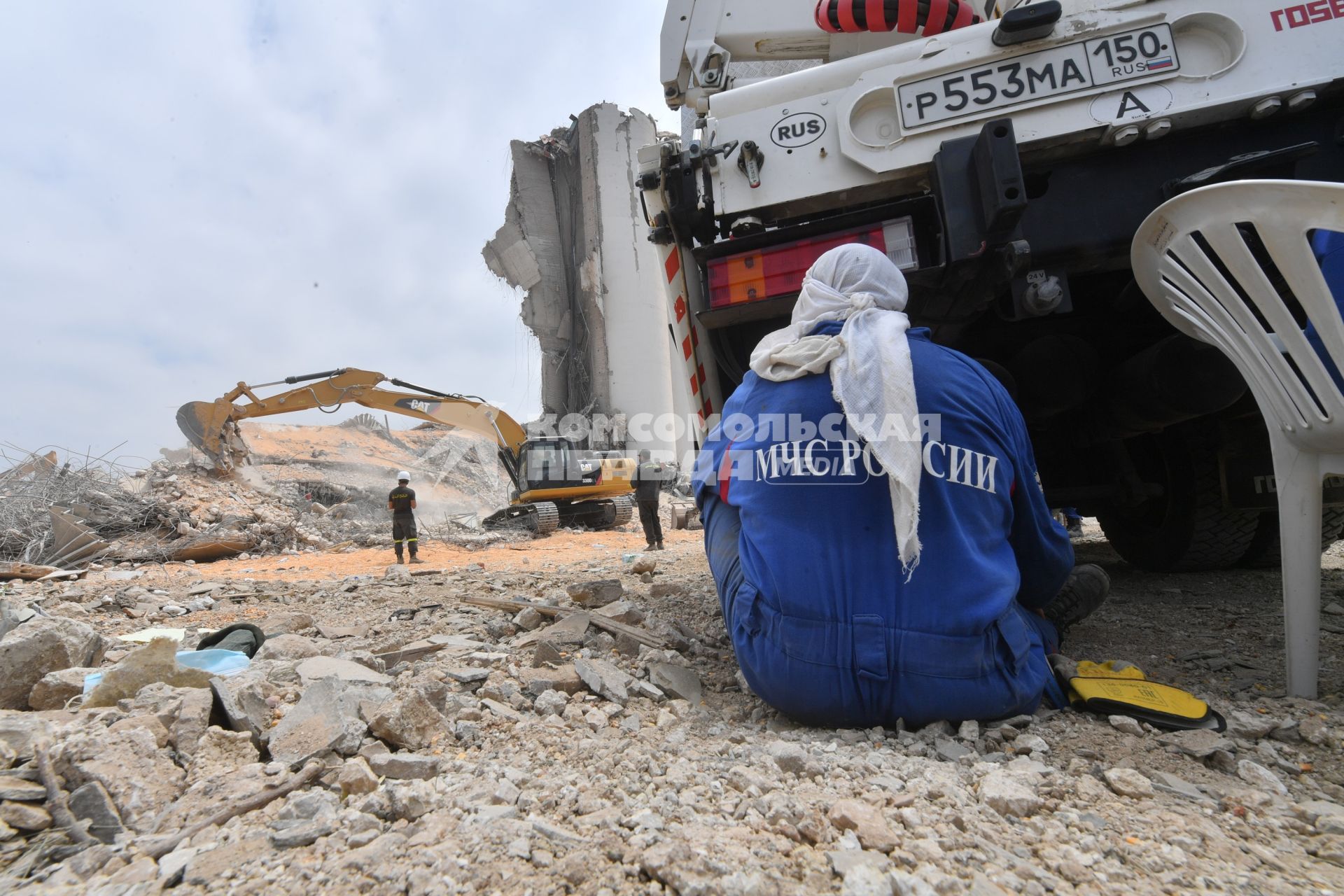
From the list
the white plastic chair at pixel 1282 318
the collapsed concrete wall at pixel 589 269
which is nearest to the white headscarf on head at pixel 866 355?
the white plastic chair at pixel 1282 318

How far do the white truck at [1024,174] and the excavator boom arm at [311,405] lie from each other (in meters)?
11.6

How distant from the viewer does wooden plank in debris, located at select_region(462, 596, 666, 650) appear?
94.7 inches

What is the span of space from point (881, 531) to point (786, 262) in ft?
3.68

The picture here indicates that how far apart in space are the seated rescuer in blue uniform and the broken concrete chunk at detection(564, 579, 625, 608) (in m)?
1.41

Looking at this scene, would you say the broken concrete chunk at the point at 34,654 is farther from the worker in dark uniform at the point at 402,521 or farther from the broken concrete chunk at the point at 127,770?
the worker in dark uniform at the point at 402,521

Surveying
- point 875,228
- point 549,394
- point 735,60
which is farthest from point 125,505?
point 549,394

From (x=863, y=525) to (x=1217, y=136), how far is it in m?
1.78

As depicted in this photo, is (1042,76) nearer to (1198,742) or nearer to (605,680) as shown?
(1198,742)

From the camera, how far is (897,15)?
2.88 m

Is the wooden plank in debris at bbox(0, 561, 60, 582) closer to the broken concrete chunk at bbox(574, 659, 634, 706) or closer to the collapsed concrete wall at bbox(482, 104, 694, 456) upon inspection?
the broken concrete chunk at bbox(574, 659, 634, 706)

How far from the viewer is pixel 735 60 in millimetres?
3502

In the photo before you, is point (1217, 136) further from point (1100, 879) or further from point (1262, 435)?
point (1100, 879)

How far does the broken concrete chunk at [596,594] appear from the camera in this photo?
10.2ft

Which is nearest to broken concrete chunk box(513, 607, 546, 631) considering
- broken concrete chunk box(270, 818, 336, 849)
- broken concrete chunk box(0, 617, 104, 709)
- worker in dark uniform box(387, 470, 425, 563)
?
broken concrete chunk box(0, 617, 104, 709)
